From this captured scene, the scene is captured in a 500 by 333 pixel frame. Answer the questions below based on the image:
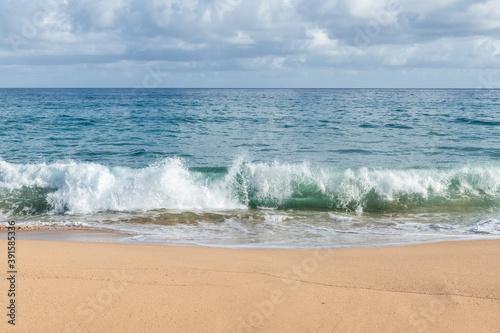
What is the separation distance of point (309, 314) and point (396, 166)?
1094cm

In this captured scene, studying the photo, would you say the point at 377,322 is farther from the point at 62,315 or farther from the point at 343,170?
the point at 343,170

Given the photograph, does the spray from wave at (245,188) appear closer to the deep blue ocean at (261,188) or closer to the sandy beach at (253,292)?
the deep blue ocean at (261,188)

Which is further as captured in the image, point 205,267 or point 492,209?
point 492,209

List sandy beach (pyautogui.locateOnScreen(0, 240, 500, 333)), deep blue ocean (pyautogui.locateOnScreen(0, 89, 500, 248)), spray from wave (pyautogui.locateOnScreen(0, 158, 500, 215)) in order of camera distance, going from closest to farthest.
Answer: sandy beach (pyautogui.locateOnScreen(0, 240, 500, 333)) → deep blue ocean (pyautogui.locateOnScreen(0, 89, 500, 248)) → spray from wave (pyautogui.locateOnScreen(0, 158, 500, 215))

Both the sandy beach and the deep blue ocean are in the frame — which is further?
the deep blue ocean

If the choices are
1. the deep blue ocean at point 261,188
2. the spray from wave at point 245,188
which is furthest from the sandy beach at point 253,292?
the spray from wave at point 245,188

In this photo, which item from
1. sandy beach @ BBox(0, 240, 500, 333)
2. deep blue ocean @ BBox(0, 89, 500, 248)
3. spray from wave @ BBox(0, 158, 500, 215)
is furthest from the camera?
spray from wave @ BBox(0, 158, 500, 215)

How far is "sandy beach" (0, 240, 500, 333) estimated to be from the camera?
3.59 meters

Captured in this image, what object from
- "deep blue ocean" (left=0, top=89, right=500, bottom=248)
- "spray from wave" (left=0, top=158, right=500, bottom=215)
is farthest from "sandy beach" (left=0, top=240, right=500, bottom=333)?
"spray from wave" (left=0, top=158, right=500, bottom=215)

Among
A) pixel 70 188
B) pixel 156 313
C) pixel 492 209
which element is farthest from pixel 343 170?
pixel 156 313

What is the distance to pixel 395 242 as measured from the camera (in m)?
7.05

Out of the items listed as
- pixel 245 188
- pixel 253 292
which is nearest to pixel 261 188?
pixel 245 188

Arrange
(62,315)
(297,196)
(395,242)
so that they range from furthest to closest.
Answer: (297,196)
(395,242)
(62,315)

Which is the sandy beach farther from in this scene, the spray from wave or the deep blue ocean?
the spray from wave
